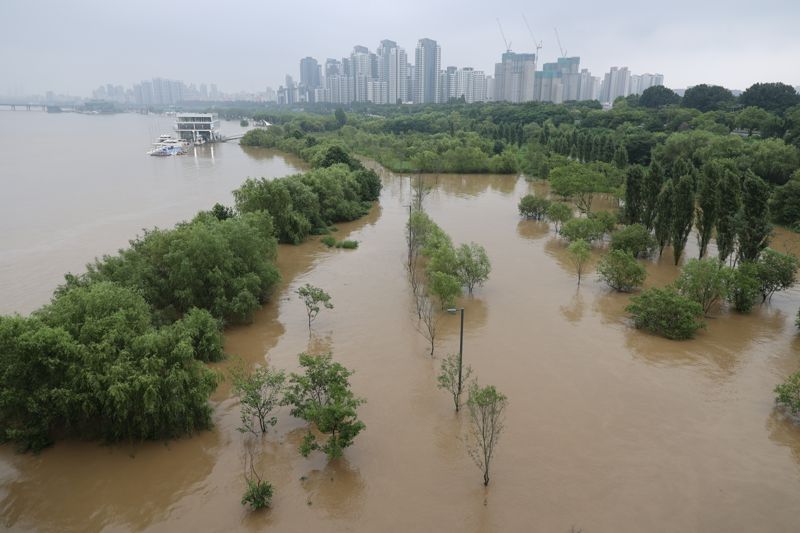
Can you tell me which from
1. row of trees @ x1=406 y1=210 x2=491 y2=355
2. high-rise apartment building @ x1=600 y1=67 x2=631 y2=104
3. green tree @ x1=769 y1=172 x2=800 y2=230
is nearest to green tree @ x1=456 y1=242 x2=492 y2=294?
row of trees @ x1=406 y1=210 x2=491 y2=355

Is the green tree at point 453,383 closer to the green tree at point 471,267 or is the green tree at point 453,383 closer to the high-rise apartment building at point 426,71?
the green tree at point 471,267

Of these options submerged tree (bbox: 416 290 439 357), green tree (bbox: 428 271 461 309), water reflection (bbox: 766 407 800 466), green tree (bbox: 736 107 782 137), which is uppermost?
green tree (bbox: 736 107 782 137)

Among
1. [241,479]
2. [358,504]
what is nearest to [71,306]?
[241,479]

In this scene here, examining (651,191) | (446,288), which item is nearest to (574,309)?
(446,288)

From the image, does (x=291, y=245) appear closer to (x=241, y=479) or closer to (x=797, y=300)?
(x=241, y=479)

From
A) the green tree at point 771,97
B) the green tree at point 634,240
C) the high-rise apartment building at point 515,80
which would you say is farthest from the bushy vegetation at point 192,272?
the high-rise apartment building at point 515,80

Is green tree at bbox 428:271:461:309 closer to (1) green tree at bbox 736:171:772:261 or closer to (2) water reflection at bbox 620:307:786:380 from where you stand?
(2) water reflection at bbox 620:307:786:380

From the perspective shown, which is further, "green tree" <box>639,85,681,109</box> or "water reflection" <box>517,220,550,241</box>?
"green tree" <box>639,85,681,109</box>

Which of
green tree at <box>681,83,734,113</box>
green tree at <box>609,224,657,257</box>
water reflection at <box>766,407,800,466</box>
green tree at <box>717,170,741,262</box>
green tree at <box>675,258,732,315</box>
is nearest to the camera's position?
water reflection at <box>766,407,800,466</box>
